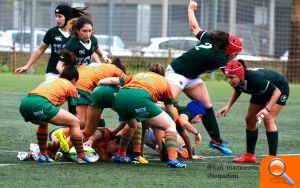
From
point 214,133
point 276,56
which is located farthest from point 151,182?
point 276,56

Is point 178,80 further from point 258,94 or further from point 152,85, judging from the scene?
point 152,85

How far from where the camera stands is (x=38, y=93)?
1008cm

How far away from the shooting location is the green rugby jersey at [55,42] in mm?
12547

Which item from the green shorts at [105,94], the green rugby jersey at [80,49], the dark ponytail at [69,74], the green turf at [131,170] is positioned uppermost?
the green rugby jersey at [80,49]

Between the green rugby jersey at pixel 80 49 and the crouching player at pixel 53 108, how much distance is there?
4.06 ft

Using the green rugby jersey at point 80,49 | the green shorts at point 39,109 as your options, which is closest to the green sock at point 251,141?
the green rugby jersey at point 80,49

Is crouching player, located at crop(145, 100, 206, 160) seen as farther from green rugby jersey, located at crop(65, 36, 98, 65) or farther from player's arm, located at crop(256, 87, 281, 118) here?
green rugby jersey, located at crop(65, 36, 98, 65)

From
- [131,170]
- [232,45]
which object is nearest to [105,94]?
[131,170]

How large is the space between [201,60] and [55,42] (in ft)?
6.78

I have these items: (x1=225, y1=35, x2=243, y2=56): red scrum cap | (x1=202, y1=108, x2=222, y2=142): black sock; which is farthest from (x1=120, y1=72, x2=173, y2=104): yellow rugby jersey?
(x1=202, y1=108, x2=222, y2=142): black sock

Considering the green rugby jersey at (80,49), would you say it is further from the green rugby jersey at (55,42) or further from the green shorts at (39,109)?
the green shorts at (39,109)

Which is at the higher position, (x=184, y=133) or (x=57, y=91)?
(x=57, y=91)

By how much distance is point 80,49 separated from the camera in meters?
11.7

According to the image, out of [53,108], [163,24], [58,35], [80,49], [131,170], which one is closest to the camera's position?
[131,170]
